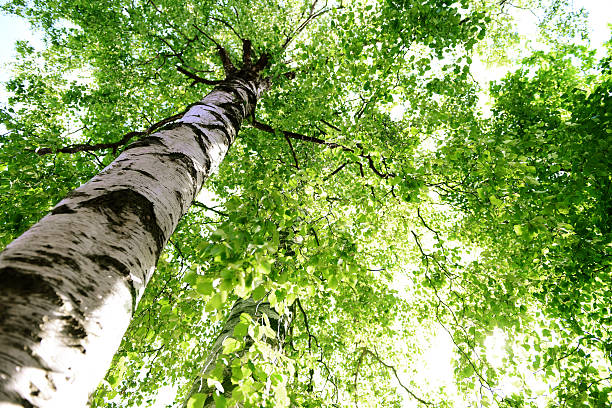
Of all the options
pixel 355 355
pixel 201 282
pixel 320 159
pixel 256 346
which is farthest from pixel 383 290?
pixel 201 282

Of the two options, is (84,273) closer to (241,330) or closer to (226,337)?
(241,330)

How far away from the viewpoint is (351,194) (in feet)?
22.1

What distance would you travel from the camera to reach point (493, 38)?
300 inches

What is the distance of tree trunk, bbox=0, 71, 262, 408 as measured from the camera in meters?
0.65

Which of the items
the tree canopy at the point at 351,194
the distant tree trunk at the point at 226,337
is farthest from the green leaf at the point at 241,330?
the distant tree trunk at the point at 226,337

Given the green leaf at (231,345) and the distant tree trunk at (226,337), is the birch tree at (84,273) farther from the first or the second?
the distant tree trunk at (226,337)

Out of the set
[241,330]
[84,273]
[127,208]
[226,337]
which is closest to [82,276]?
[84,273]

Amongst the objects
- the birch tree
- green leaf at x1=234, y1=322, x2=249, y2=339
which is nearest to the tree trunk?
the birch tree

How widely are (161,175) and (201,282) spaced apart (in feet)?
2.01

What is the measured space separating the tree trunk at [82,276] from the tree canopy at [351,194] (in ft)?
1.23

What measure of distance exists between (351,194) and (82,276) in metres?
6.18

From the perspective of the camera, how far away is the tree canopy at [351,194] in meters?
2.39

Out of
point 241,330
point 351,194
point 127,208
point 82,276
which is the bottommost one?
point 82,276

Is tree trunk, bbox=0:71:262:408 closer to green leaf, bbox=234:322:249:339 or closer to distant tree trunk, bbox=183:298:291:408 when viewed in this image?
green leaf, bbox=234:322:249:339
